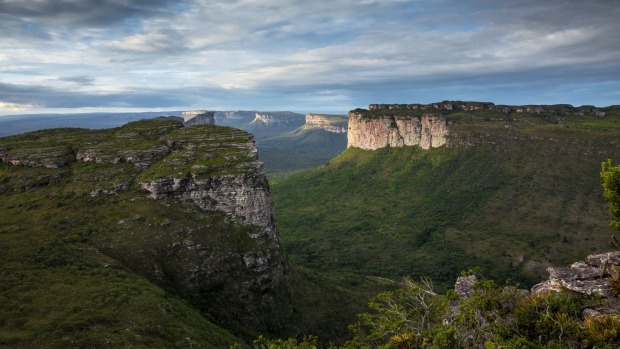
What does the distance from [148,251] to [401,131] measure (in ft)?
482

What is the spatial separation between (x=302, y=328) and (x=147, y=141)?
4875cm

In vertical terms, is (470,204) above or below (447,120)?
below

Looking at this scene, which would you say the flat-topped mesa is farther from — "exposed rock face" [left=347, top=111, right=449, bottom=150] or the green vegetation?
the green vegetation

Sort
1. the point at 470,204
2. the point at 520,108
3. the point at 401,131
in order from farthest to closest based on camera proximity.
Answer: the point at 401,131, the point at 520,108, the point at 470,204

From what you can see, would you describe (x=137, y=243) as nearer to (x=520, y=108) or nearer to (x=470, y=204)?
(x=470, y=204)

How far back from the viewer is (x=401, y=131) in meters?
182

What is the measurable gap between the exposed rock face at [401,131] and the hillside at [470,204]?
349 cm

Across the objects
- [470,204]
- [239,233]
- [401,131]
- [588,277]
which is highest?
[401,131]

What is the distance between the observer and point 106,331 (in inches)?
1399

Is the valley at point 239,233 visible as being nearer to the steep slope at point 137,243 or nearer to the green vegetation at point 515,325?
the steep slope at point 137,243

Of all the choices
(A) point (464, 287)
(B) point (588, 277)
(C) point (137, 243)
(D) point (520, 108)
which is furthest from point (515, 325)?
(D) point (520, 108)

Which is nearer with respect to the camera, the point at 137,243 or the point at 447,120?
the point at 137,243

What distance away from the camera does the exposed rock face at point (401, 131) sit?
16575 cm

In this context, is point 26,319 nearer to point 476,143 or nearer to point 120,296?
point 120,296
